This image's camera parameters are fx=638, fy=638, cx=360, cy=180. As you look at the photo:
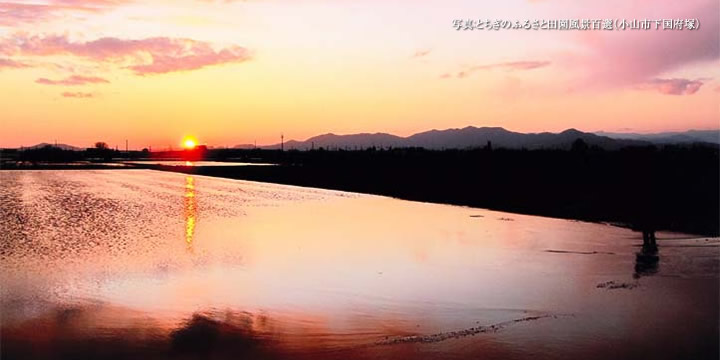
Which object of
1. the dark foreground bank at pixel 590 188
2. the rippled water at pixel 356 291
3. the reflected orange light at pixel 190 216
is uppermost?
the dark foreground bank at pixel 590 188

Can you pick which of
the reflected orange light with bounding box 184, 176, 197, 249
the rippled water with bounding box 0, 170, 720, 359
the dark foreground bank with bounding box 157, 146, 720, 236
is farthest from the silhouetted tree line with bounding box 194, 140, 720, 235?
the reflected orange light with bounding box 184, 176, 197, 249

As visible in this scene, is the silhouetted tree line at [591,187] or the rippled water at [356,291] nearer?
the rippled water at [356,291]

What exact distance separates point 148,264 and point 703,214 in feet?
73.5

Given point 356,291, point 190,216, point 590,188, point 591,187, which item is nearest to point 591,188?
point 590,188

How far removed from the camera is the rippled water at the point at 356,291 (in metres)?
9.90

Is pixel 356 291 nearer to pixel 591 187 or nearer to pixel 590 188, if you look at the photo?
pixel 590 188

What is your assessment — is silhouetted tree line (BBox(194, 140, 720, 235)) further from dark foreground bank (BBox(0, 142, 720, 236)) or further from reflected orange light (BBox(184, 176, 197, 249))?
reflected orange light (BBox(184, 176, 197, 249))

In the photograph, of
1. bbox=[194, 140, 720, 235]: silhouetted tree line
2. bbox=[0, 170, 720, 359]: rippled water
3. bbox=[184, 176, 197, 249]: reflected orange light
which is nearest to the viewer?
bbox=[0, 170, 720, 359]: rippled water

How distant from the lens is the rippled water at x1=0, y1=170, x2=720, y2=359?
32.5 ft

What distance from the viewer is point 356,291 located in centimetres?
1377

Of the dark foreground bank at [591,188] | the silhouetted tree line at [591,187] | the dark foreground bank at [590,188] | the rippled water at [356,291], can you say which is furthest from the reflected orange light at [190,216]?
the silhouetted tree line at [591,187]

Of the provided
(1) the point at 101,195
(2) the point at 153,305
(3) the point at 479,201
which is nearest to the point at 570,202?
(3) the point at 479,201

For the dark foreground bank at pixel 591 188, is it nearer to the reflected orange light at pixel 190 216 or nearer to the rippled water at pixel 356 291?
the rippled water at pixel 356 291

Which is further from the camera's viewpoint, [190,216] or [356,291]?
[190,216]
